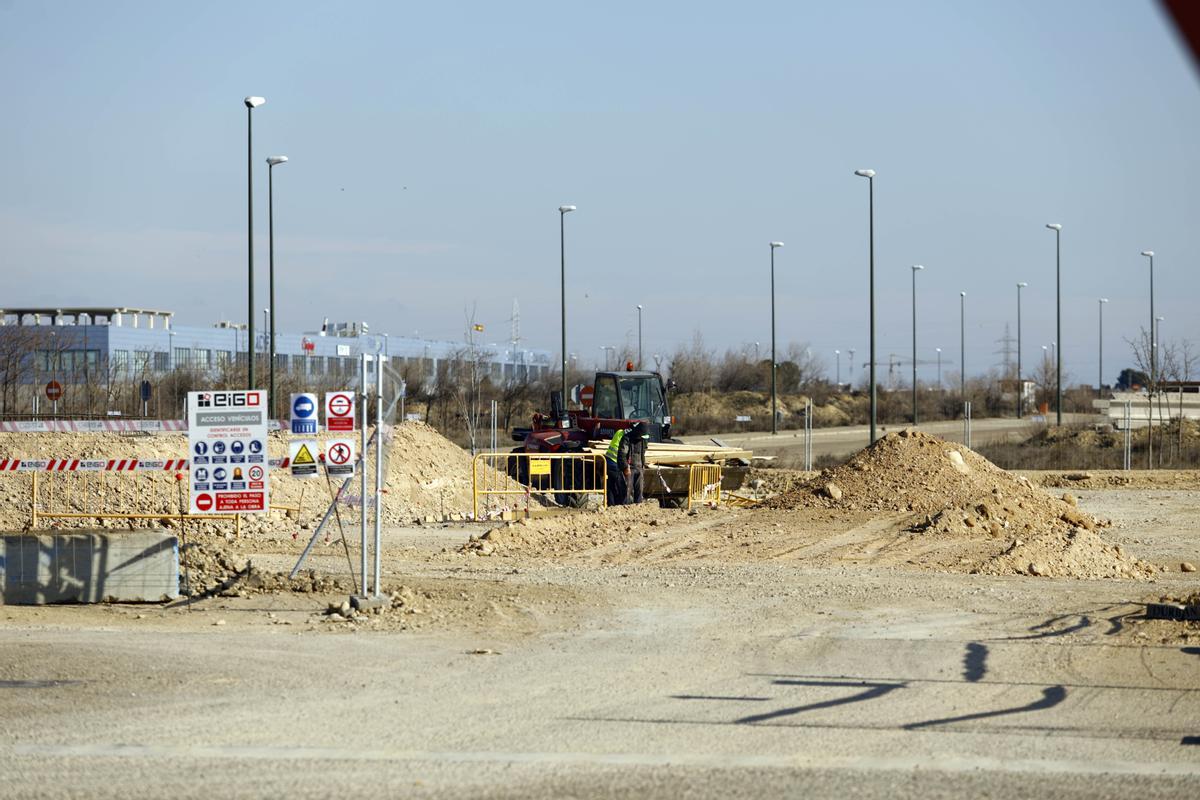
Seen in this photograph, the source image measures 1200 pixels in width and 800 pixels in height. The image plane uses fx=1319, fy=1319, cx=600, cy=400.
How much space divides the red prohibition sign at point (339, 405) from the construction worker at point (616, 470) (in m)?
11.9

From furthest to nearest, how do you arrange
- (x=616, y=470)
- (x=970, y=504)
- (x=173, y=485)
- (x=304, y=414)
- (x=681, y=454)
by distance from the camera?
1. (x=681, y=454)
2. (x=616, y=470)
3. (x=173, y=485)
4. (x=970, y=504)
5. (x=304, y=414)

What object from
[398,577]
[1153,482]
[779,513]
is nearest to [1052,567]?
[779,513]

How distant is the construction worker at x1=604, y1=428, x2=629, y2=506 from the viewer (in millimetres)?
24516

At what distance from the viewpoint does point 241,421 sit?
1398 cm

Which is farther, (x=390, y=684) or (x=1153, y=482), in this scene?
(x=1153, y=482)

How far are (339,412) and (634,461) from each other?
12.4 m

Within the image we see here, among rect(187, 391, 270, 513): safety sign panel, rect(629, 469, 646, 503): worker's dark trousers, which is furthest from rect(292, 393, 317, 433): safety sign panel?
rect(629, 469, 646, 503): worker's dark trousers

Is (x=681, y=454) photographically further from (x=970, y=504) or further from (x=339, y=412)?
(x=339, y=412)

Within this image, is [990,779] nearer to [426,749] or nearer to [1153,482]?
[426,749]

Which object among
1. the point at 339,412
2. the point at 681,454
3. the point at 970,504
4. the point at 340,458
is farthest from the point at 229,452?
the point at 681,454

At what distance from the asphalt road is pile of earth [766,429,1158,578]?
20563 mm

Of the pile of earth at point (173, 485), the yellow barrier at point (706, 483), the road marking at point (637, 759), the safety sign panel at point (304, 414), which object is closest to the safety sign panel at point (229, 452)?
the safety sign panel at point (304, 414)

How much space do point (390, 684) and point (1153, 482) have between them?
30.7 metres

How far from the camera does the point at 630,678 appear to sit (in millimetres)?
10180
